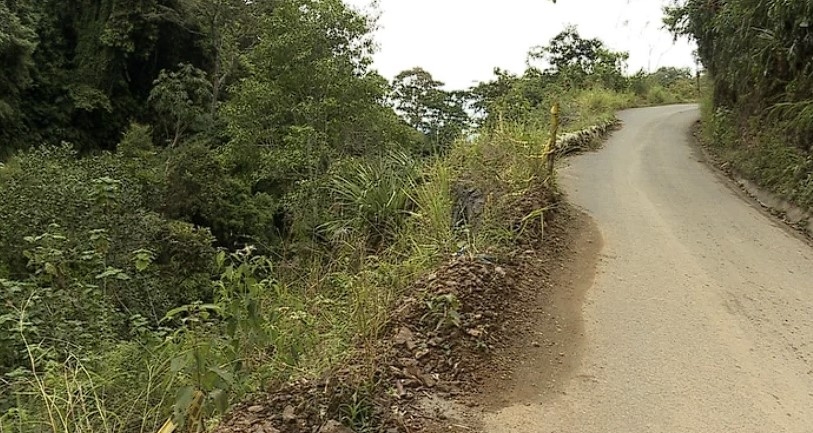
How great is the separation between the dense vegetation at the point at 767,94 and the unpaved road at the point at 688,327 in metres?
0.83

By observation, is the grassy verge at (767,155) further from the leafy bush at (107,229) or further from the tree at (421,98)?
the tree at (421,98)

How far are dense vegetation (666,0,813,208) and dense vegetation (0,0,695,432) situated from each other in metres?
3.20

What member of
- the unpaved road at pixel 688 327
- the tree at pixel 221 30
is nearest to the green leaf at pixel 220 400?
the unpaved road at pixel 688 327

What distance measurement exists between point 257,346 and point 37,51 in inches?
1053

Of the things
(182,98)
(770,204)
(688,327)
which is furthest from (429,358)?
(182,98)

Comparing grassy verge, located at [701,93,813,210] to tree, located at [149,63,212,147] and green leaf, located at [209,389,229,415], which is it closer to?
green leaf, located at [209,389,229,415]

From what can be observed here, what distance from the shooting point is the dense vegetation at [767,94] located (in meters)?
8.35

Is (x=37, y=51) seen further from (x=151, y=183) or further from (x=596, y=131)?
(x=596, y=131)

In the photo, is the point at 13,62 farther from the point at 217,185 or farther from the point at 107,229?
the point at 107,229

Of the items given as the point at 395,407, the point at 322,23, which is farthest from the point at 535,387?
the point at 322,23

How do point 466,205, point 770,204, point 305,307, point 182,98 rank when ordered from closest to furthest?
point 305,307 < point 466,205 < point 770,204 < point 182,98

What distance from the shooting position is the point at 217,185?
18.2 metres

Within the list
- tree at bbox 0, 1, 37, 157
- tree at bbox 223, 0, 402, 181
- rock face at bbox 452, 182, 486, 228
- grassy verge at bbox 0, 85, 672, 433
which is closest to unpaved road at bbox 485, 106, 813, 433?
grassy verge at bbox 0, 85, 672, 433

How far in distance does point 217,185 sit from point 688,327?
15.7m
